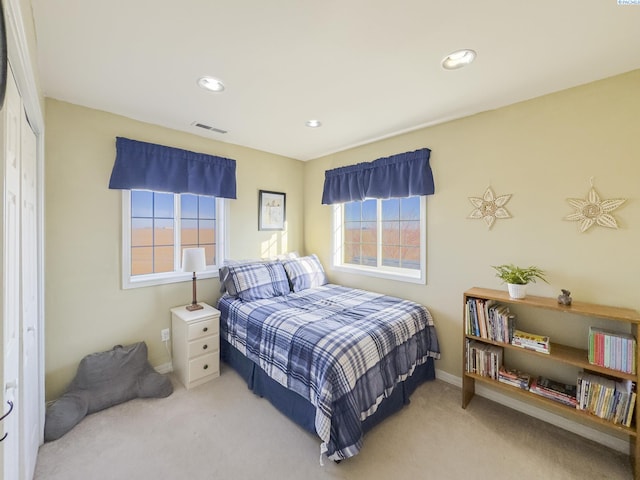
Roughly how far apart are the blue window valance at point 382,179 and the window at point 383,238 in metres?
0.17

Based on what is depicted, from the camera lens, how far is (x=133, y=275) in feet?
8.31

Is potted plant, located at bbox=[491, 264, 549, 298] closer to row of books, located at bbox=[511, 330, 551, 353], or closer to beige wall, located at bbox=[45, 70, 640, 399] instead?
beige wall, located at bbox=[45, 70, 640, 399]

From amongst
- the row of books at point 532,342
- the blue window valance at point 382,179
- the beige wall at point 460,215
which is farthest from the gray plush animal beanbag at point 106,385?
the row of books at point 532,342

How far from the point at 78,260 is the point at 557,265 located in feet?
12.6

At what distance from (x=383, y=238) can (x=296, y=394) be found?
193 centimetres

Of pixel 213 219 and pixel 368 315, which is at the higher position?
pixel 213 219

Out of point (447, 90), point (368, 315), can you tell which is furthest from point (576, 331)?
point (447, 90)

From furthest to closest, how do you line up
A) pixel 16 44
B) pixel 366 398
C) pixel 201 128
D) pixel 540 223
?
pixel 201 128 → pixel 540 223 → pixel 366 398 → pixel 16 44

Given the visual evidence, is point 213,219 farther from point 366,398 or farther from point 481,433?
point 481,433

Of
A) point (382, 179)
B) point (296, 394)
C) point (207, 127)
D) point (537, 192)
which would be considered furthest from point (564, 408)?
point (207, 127)

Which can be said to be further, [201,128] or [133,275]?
[201,128]

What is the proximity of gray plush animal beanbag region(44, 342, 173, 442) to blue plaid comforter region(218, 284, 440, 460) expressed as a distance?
0.71 metres

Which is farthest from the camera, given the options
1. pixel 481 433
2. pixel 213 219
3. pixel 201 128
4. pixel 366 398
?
pixel 213 219

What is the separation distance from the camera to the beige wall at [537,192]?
5.73ft
